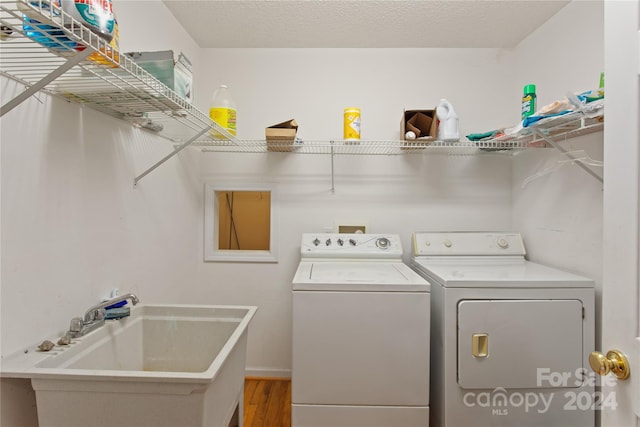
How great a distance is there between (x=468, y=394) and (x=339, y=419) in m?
0.66

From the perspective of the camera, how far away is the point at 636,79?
67cm

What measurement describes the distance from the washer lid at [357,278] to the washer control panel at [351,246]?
0.42ft

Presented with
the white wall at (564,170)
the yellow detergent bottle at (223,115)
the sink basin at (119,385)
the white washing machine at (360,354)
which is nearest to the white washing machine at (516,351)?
the white washing machine at (360,354)

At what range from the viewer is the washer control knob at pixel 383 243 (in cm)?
223

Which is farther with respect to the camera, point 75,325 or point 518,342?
point 518,342

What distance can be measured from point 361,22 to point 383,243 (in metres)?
1.48

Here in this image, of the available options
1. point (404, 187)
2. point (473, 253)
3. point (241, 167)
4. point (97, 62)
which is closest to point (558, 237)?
point (473, 253)

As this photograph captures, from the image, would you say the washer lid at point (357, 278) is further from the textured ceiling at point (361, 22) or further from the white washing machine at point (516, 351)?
the textured ceiling at point (361, 22)

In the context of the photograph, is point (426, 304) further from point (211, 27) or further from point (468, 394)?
point (211, 27)

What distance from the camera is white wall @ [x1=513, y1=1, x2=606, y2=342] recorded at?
5.55 ft

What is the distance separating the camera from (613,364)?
2.29 ft

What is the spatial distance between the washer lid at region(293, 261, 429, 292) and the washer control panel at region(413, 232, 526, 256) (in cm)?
26

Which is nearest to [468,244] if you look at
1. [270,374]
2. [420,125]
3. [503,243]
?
[503,243]

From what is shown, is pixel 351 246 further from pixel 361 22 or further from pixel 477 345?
pixel 361 22
